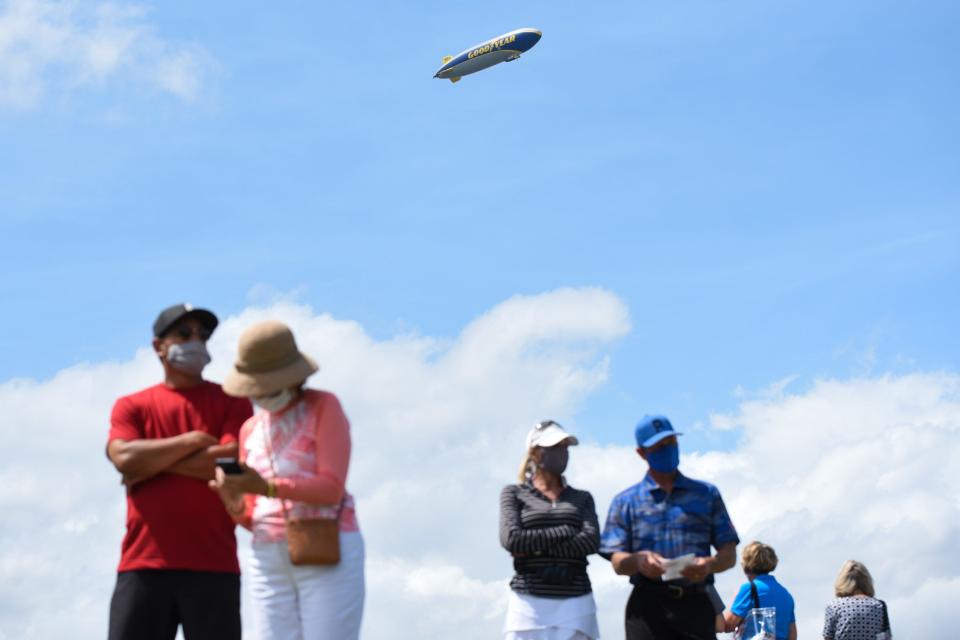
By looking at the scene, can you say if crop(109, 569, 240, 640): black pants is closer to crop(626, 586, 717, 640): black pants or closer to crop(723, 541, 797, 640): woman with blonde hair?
crop(626, 586, 717, 640): black pants

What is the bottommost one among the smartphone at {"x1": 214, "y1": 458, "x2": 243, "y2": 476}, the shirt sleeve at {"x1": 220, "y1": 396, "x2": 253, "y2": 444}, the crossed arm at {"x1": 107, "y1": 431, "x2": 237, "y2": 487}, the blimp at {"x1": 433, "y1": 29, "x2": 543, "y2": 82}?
the smartphone at {"x1": 214, "y1": 458, "x2": 243, "y2": 476}

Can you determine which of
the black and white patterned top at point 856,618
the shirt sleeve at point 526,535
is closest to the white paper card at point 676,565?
the shirt sleeve at point 526,535

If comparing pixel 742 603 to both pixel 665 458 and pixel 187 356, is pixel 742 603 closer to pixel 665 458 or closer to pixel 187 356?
pixel 665 458

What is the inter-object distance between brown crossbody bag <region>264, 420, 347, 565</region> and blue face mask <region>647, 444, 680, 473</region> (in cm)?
281

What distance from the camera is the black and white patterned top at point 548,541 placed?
7742 millimetres

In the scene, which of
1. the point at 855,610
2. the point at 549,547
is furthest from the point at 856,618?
the point at 549,547

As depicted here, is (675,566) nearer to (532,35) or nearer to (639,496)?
(639,496)

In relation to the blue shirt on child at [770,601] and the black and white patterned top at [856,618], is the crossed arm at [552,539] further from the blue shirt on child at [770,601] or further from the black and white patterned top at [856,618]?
the black and white patterned top at [856,618]

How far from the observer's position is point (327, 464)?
573 centimetres

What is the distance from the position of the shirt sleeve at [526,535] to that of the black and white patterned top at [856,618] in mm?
4759

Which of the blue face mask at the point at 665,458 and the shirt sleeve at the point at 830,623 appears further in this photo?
the shirt sleeve at the point at 830,623

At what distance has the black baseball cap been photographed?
662cm

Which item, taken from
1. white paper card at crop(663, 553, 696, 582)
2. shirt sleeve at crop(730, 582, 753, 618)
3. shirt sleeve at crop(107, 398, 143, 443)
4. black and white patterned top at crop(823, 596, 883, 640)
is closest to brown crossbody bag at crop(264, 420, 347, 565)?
shirt sleeve at crop(107, 398, 143, 443)

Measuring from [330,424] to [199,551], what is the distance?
3.82 ft
